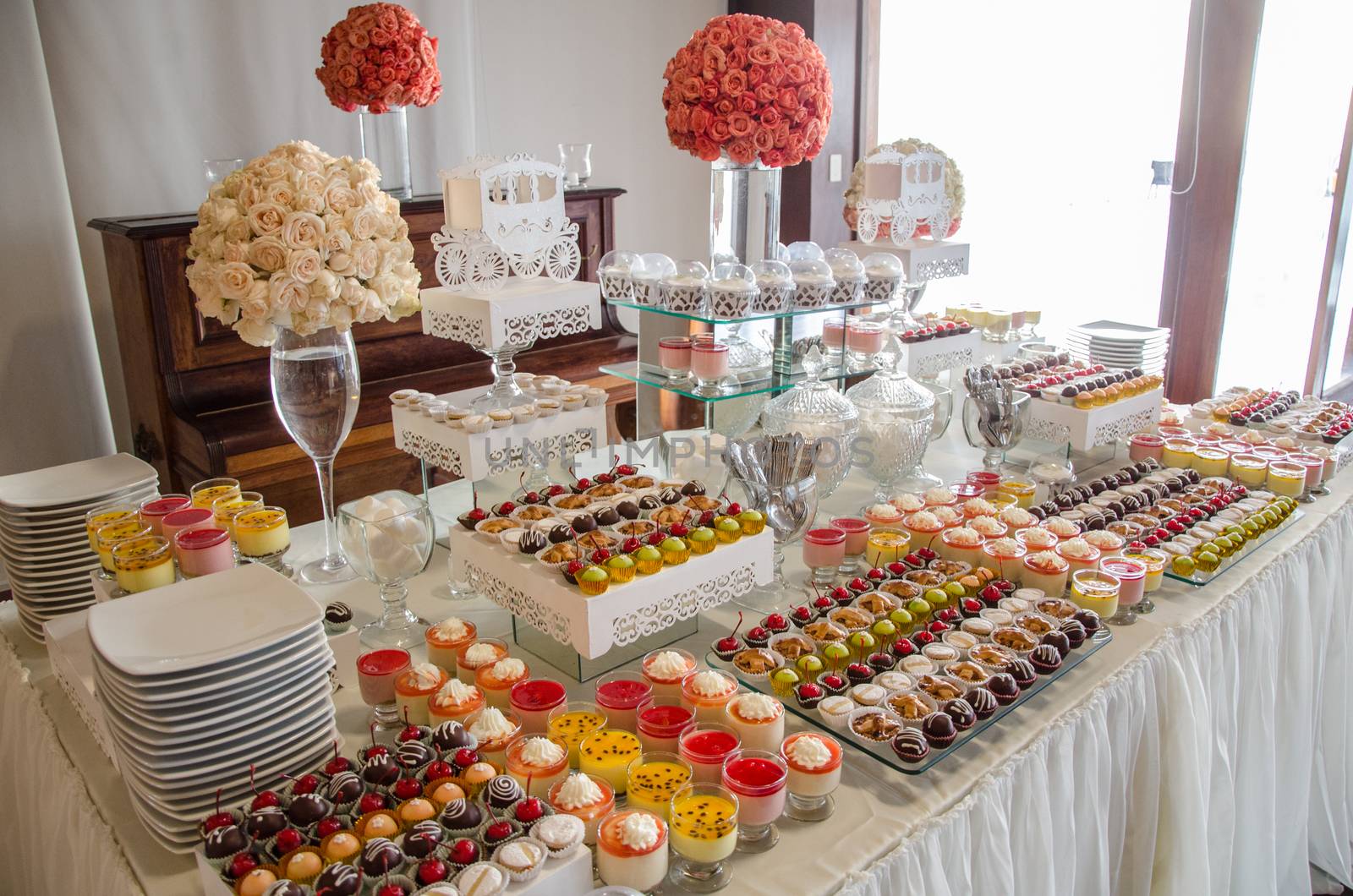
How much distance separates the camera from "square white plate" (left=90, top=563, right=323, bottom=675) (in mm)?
1252

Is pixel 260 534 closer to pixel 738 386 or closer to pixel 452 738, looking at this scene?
pixel 452 738

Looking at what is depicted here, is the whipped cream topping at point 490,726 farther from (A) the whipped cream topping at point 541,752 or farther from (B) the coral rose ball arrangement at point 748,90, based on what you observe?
(B) the coral rose ball arrangement at point 748,90

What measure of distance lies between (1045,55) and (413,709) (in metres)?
4.55

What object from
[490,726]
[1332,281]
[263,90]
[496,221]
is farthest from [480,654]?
[1332,281]

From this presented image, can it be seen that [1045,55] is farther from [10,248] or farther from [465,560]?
[10,248]

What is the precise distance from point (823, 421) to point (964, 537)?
45 cm

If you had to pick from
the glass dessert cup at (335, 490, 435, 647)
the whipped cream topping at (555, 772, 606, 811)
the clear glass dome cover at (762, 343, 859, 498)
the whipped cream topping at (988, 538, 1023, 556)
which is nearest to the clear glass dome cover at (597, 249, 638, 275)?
the clear glass dome cover at (762, 343, 859, 498)

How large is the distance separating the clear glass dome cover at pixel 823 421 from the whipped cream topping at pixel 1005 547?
0.41 m

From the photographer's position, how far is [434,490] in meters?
2.58

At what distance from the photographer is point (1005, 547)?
1965 mm

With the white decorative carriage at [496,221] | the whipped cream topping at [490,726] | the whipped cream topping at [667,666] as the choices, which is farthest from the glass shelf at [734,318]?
the whipped cream topping at [490,726]

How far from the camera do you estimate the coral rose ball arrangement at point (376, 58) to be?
330 centimetres

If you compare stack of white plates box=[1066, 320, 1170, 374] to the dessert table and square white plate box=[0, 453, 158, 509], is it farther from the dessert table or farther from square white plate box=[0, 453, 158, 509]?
square white plate box=[0, 453, 158, 509]

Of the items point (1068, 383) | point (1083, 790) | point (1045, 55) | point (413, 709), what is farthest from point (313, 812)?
point (1045, 55)
